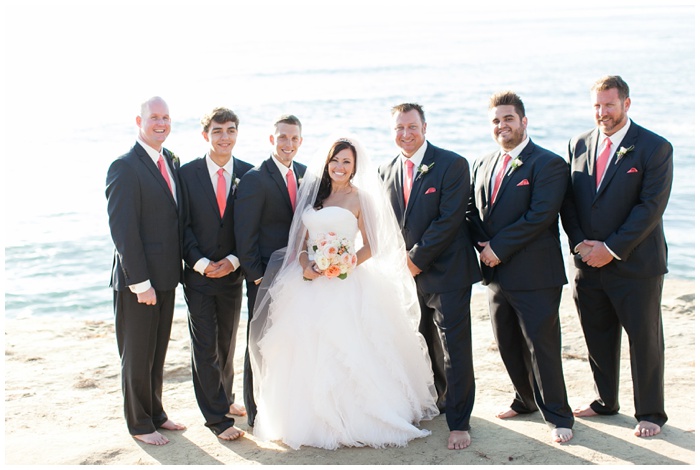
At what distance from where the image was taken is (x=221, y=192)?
222 inches

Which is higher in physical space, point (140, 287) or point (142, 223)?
point (142, 223)

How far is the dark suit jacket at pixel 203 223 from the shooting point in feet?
18.3

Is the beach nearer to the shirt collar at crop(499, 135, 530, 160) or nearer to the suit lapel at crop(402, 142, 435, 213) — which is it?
the suit lapel at crop(402, 142, 435, 213)

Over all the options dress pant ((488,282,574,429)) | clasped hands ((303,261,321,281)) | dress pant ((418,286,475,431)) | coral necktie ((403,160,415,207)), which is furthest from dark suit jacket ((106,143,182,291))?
dress pant ((488,282,574,429))

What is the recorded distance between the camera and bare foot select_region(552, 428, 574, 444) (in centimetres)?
522

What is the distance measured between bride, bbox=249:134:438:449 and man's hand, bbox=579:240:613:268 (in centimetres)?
126

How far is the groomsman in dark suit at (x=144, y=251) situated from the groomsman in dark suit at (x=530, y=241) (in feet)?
7.48

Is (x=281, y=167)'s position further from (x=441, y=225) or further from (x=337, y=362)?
(x=337, y=362)

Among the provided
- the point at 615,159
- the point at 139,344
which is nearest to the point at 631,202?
the point at 615,159

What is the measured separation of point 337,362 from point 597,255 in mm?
1948

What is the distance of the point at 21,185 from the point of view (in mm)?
19875

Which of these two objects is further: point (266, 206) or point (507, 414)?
point (507, 414)

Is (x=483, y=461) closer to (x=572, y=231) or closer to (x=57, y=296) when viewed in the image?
(x=572, y=231)

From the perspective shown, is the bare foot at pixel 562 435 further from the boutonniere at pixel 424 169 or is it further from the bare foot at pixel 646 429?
the boutonniere at pixel 424 169
